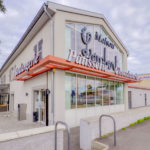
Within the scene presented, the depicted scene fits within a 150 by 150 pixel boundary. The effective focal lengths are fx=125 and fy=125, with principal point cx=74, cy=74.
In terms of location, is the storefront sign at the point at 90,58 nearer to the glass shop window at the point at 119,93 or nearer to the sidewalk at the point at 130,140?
the glass shop window at the point at 119,93

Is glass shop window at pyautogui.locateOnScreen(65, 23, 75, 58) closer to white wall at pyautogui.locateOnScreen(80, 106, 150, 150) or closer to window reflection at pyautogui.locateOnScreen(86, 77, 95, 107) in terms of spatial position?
window reflection at pyautogui.locateOnScreen(86, 77, 95, 107)

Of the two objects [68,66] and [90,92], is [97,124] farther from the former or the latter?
[90,92]

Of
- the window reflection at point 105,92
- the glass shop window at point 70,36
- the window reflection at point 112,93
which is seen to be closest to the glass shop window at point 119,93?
the window reflection at point 112,93

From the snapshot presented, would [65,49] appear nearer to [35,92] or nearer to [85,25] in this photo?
[85,25]

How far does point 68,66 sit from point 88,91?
311cm

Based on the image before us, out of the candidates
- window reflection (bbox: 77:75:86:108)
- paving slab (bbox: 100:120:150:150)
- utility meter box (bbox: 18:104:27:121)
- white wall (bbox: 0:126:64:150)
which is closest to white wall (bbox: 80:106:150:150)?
paving slab (bbox: 100:120:150:150)

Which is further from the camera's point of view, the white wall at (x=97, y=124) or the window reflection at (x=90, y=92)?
the window reflection at (x=90, y=92)

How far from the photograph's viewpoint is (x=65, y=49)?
752cm

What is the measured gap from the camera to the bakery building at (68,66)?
667cm

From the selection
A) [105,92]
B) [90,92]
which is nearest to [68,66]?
[90,92]

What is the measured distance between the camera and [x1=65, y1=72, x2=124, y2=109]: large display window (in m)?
7.48

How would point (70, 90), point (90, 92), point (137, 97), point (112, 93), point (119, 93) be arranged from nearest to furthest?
point (70, 90) → point (90, 92) → point (112, 93) → point (119, 93) → point (137, 97)

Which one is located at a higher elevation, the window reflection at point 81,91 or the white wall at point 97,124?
the window reflection at point 81,91

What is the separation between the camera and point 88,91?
8.64 metres
